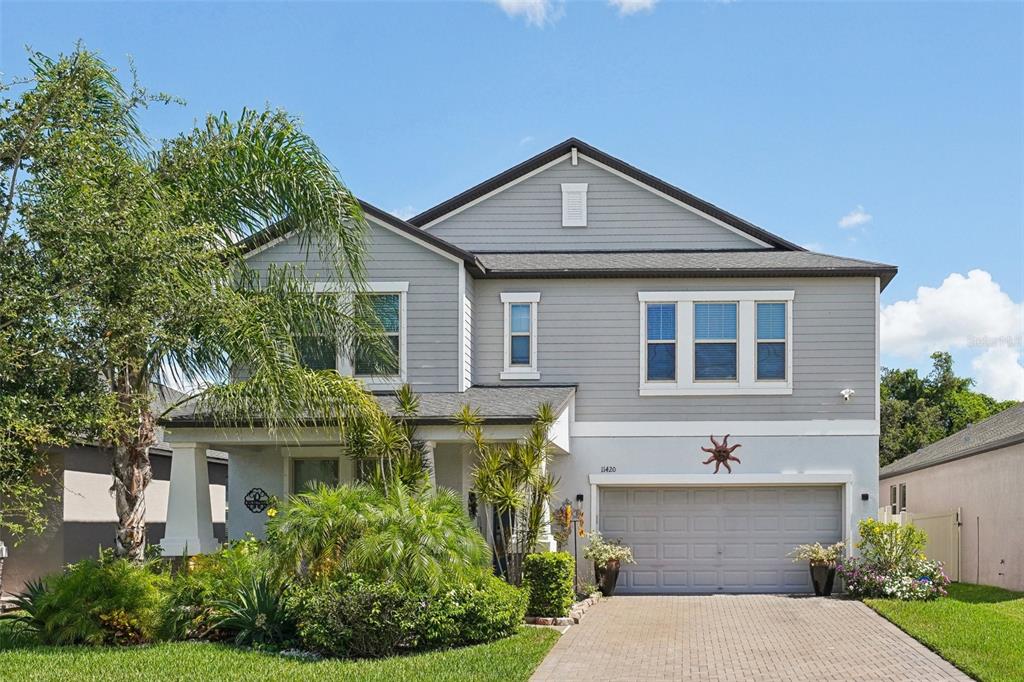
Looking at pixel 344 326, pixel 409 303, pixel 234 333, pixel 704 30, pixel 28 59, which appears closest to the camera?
pixel 28 59

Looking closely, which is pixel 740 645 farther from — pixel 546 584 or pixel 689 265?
pixel 689 265

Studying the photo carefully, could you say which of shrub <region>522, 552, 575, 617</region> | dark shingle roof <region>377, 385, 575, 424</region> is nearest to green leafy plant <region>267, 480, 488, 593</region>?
shrub <region>522, 552, 575, 617</region>

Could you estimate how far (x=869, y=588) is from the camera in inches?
Result: 786

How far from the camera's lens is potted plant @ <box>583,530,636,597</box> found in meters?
20.8

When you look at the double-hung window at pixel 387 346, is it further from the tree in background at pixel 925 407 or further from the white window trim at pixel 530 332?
the tree in background at pixel 925 407

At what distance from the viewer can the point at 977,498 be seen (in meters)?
24.9

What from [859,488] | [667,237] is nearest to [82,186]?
[667,237]

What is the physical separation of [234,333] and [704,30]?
8.05m

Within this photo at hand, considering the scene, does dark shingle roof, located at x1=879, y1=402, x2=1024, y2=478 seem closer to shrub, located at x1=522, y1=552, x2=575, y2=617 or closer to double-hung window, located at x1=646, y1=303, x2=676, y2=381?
double-hung window, located at x1=646, y1=303, x2=676, y2=381

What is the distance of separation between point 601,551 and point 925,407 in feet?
102

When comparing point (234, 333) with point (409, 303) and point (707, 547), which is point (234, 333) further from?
point (707, 547)

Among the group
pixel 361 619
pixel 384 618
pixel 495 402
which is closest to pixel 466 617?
pixel 384 618

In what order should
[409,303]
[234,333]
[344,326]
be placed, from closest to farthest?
1. [234,333]
2. [344,326]
3. [409,303]

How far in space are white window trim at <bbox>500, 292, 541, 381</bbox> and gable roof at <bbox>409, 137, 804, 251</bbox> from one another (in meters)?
2.75
